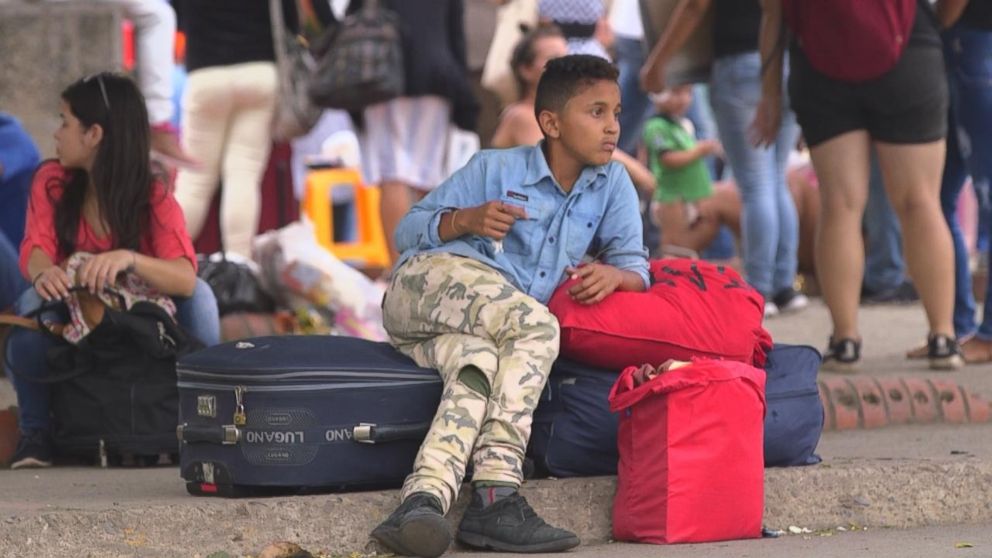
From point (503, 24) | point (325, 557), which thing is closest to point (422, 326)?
point (325, 557)

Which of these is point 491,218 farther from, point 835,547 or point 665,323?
point 835,547

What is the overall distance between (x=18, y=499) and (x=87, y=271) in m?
0.80

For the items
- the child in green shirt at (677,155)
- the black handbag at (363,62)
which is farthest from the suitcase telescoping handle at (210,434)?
the child in green shirt at (677,155)

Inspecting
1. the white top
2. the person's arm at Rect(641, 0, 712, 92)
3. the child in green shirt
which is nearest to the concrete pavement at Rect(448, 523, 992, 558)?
the person's arm at Rect(641, 0, 712, 92)

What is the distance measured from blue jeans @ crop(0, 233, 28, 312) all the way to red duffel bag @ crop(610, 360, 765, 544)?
102 inches

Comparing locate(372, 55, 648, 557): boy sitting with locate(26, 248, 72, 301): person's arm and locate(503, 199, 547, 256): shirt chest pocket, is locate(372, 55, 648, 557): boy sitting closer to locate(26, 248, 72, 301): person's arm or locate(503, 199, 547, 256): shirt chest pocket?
locate(503, 199, 547, 256): shirt chest pocket

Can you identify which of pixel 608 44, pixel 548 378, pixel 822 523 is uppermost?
pixel 608 44

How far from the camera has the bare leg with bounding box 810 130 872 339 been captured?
6.69m

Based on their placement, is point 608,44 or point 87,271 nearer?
point 87,271

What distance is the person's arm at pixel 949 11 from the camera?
271 inches

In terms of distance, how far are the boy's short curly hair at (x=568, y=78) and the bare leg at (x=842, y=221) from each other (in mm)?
1851

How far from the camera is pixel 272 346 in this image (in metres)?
4.69

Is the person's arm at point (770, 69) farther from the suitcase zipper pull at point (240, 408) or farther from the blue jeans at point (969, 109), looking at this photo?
the suitcase zipper pull at point (240, 408)

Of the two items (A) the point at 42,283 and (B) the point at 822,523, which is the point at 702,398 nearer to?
(B) the point at 822,523
